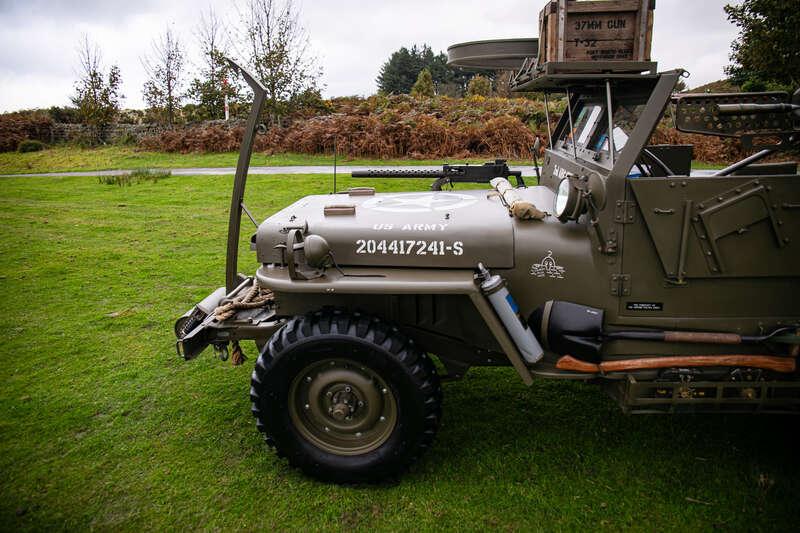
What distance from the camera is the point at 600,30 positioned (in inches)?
128

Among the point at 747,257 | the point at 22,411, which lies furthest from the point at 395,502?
the point at 22,411

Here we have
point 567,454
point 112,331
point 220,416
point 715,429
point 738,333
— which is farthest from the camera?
point 112,331

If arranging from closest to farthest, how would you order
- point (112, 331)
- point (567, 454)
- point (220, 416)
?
point (567, 454) → point (220, 416) → point (112, 331)

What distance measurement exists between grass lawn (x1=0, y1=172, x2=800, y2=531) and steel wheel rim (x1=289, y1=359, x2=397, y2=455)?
28 centimetres

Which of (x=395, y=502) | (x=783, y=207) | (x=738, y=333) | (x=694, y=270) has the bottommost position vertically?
(x=395, y=502)

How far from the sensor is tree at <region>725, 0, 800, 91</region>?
12.1m

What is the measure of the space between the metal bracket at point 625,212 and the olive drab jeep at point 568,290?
11 mm

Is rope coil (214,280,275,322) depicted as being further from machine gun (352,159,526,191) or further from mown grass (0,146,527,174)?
mown grass (0,146,527,174)

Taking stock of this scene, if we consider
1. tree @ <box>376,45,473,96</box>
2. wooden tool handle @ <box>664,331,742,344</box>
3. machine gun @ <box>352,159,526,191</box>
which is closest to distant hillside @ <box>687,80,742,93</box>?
machine gun @ <box>352,159,526,191</box>

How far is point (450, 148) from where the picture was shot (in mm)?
17344

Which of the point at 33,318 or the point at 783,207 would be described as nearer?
the point at 783,207

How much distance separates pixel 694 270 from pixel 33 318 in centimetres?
617

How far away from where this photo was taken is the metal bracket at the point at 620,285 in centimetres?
321

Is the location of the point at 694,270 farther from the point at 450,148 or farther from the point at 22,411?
the point at 450,148
